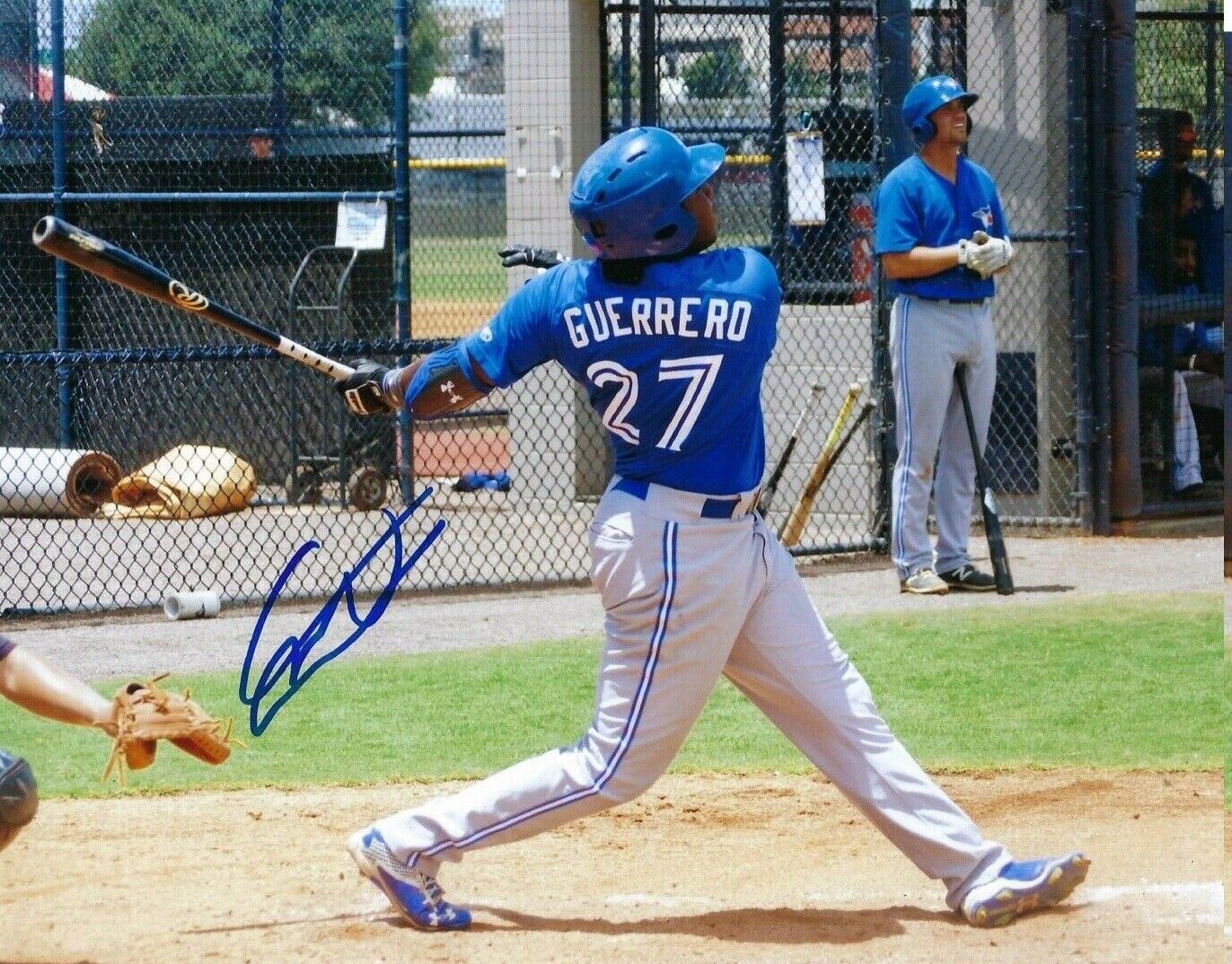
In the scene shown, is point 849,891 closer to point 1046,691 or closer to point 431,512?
point 1046,691

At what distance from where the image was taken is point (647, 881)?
15.3 ft

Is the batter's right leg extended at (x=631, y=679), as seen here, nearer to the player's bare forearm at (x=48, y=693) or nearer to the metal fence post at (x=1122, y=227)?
the player's bare forearm at (x=48, y=693)

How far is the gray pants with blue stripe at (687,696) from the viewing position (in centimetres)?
403

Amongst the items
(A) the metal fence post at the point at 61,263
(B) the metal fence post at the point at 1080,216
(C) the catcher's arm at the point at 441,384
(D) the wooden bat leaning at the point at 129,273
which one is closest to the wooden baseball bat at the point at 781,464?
(B) the metal fence post at the point at 1080,216

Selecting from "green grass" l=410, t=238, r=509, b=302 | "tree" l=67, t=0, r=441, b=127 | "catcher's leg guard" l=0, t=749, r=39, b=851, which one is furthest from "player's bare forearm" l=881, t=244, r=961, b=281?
"green grass" l=410, t=238, r=509, b=302

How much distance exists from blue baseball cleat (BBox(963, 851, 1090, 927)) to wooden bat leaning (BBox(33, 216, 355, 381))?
2008 millimetres

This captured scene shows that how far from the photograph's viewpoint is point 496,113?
2959cm

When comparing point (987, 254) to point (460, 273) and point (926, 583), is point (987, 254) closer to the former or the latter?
point (926, 583)

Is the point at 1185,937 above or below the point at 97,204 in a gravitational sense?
below

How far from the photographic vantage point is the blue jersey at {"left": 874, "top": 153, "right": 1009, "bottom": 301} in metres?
7.91

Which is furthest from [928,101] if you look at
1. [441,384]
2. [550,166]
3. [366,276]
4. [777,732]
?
[366,276]

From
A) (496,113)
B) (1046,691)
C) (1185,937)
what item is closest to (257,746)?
(1046,691)

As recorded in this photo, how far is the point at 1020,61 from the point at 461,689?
500 cm

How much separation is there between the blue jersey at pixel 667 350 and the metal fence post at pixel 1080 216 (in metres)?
5.77
